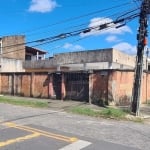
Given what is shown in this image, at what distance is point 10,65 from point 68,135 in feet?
101

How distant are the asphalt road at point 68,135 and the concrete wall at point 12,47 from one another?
94.7 ft

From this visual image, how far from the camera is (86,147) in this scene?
8578mm

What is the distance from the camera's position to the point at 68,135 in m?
10.1

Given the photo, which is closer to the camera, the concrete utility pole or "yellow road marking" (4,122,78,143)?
"yellow road marking" (4,122,78,143)

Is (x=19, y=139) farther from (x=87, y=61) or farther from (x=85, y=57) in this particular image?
(x=85, y=57)

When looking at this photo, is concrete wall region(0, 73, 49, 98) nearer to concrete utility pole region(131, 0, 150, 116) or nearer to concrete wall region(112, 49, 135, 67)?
concrete wall region(112, 49, 135, 67)

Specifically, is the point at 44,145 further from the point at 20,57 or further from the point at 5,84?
the point at 20,57

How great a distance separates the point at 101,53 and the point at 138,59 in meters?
16.3

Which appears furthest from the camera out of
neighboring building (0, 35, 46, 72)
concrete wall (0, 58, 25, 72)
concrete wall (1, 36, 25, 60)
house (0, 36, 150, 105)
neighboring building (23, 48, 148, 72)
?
concrete wall (1, 36, 25, 60)

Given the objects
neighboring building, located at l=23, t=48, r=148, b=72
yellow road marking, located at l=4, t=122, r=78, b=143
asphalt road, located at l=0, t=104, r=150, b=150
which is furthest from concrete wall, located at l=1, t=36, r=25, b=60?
yellow road marking, located at l=4, t=122, r=78, b=143

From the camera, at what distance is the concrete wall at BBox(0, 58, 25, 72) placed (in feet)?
127

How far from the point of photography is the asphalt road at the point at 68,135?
8703 mm

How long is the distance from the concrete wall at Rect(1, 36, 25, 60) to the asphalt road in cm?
2886

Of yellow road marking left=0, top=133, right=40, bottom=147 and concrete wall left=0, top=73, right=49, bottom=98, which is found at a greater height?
concrete wall left=0, top=73, right=49, bottom=98
